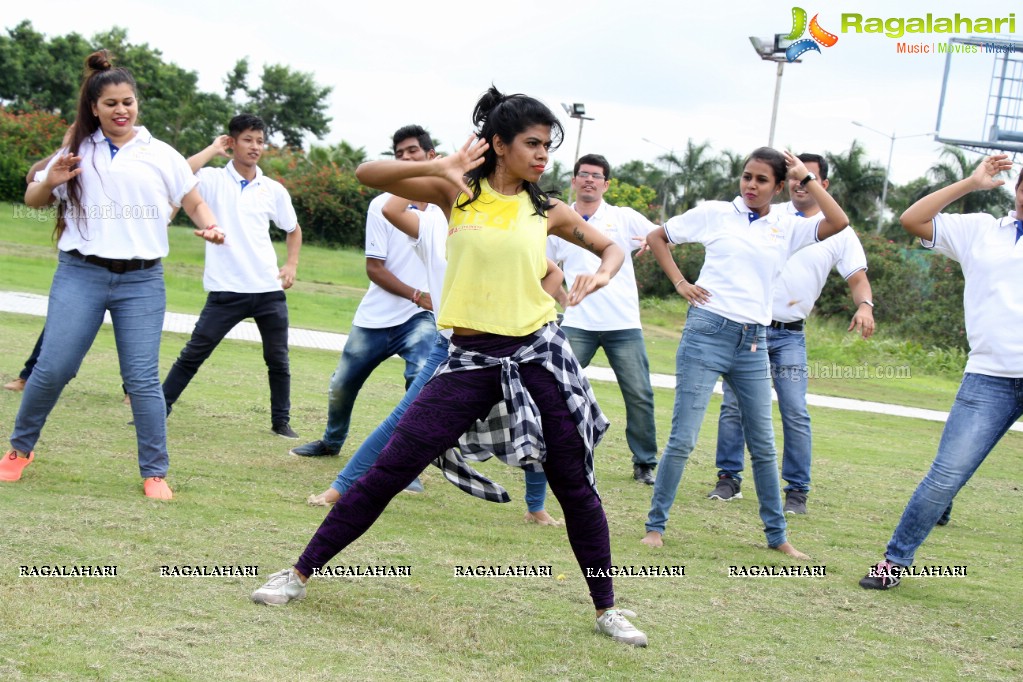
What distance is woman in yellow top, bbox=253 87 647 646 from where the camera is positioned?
438cm

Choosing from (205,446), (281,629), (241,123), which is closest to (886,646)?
(281,629)

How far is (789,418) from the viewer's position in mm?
7504

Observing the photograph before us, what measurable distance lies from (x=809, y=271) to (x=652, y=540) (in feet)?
8.86

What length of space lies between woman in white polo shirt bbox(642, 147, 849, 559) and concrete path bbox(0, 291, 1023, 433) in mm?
7595

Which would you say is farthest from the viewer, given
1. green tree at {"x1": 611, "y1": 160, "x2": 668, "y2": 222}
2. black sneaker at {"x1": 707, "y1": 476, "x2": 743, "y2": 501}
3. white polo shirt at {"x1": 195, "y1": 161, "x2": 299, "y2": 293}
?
green tree at {"x1": 611, "y1": 160, "x2": 668, "y2": 222}

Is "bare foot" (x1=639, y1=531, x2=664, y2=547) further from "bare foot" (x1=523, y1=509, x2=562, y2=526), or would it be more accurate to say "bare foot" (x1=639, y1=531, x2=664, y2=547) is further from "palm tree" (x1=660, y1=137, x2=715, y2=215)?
"palm tree" (x1=660, y1=137, x2=715, y2=215)

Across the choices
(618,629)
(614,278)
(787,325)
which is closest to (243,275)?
(614,278)

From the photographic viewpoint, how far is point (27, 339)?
11469 millimetres

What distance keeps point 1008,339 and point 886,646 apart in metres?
1.69

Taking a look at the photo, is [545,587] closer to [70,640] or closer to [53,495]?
[70,640]

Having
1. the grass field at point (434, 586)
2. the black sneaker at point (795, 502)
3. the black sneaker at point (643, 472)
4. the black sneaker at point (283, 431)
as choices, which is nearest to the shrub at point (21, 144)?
the grass field at point (434, 586)

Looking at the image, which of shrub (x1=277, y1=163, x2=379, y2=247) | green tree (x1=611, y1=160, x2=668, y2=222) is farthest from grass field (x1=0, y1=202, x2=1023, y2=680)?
green tree (x1=611, y1=160, x2=668, y2=222)

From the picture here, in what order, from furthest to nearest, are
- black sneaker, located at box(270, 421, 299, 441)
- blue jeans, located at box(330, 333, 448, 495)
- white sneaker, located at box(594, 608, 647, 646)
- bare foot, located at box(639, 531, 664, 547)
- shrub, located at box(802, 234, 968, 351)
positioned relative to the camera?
1. shrub, located at box(802, 234, 968, 351)
2. black sneaker, located at box(270, 421, 299, 441)
3. blue jeans, located at box(330, 333, 448, 495)
4. bare foot, located at box(639, 531, 664, 547)
5. white sneaker, located at box(594, 608, 647, 646)

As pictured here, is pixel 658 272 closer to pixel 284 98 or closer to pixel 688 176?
pixel 688 176
